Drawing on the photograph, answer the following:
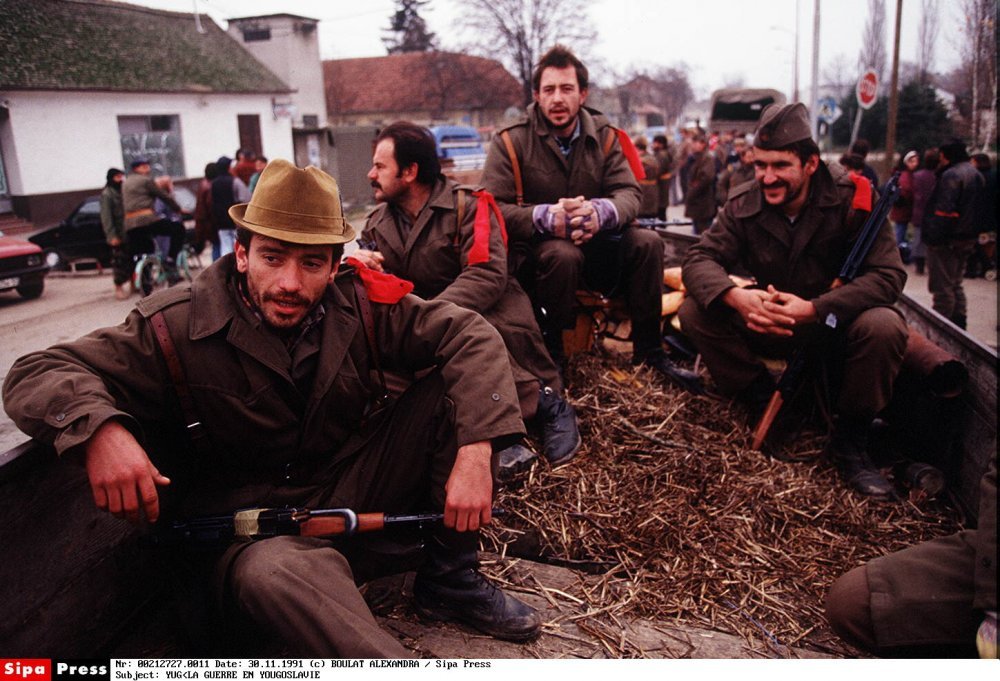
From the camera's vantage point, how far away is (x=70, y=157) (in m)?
6.14

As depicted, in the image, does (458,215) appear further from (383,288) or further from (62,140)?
(62,140)

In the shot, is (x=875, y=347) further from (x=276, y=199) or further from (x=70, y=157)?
(x=70, y=157)

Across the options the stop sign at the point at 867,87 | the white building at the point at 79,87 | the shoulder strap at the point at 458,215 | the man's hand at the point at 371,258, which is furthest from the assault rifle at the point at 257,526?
the stop sign at the point at 867,87

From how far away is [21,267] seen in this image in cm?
603

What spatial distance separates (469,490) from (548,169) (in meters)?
2.72

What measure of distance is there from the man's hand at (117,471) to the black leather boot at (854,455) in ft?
9.99

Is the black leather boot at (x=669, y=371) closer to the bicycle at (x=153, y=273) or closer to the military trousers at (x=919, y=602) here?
the military trousers at (x=919, y=602)

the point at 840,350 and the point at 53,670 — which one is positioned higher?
the point at 840,350

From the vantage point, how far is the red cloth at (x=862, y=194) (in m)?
3.76

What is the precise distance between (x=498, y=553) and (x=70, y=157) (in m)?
5.24

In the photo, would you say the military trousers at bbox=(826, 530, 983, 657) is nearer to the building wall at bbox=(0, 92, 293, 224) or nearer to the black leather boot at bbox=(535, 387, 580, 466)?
the black leather boot at bbox=(535, 387, 580, 466)

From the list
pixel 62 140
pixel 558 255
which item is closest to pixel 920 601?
pixel 558 255

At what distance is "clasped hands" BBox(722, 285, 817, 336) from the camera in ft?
11.7

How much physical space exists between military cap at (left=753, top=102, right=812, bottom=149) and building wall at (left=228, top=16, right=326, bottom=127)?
495 cm
